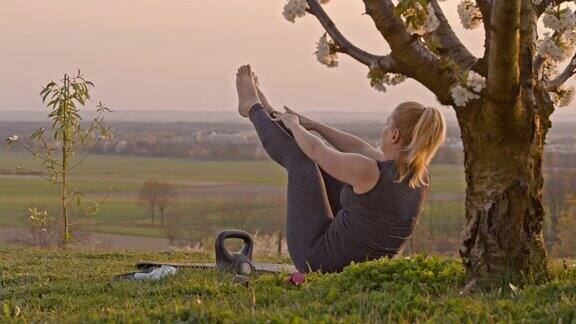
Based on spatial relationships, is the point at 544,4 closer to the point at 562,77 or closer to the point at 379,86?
the point at 562,77

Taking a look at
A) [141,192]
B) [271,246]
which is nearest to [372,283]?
[271,246]

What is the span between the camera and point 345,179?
6.31 meters

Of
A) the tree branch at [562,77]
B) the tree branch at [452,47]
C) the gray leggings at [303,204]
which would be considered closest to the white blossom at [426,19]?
the tree branch at [452,47]

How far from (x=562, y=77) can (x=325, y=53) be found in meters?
1.58

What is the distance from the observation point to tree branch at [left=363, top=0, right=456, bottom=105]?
18.3 ft

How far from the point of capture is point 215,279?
6387mm

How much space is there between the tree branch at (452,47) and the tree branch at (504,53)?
480 millimetres

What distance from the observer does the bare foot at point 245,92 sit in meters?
7.35

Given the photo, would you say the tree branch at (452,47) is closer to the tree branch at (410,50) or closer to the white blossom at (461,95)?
the tree branch at (410,50)

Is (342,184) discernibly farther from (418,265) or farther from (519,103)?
(519,103)

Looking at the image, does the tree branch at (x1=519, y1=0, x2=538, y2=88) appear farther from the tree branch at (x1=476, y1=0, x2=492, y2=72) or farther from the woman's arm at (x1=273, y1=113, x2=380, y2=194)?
the woman's arm at (x1=273, y1=113, x2=380, y2=194)

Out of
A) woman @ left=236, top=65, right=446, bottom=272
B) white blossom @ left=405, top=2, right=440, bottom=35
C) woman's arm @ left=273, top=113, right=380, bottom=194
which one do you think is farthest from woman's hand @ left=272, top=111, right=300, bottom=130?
white blossom @ left=405, top=2, right=440, bottom=35

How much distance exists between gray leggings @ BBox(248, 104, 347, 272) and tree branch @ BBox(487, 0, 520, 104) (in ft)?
6.38

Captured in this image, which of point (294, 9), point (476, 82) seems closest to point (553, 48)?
point (476, 82)
